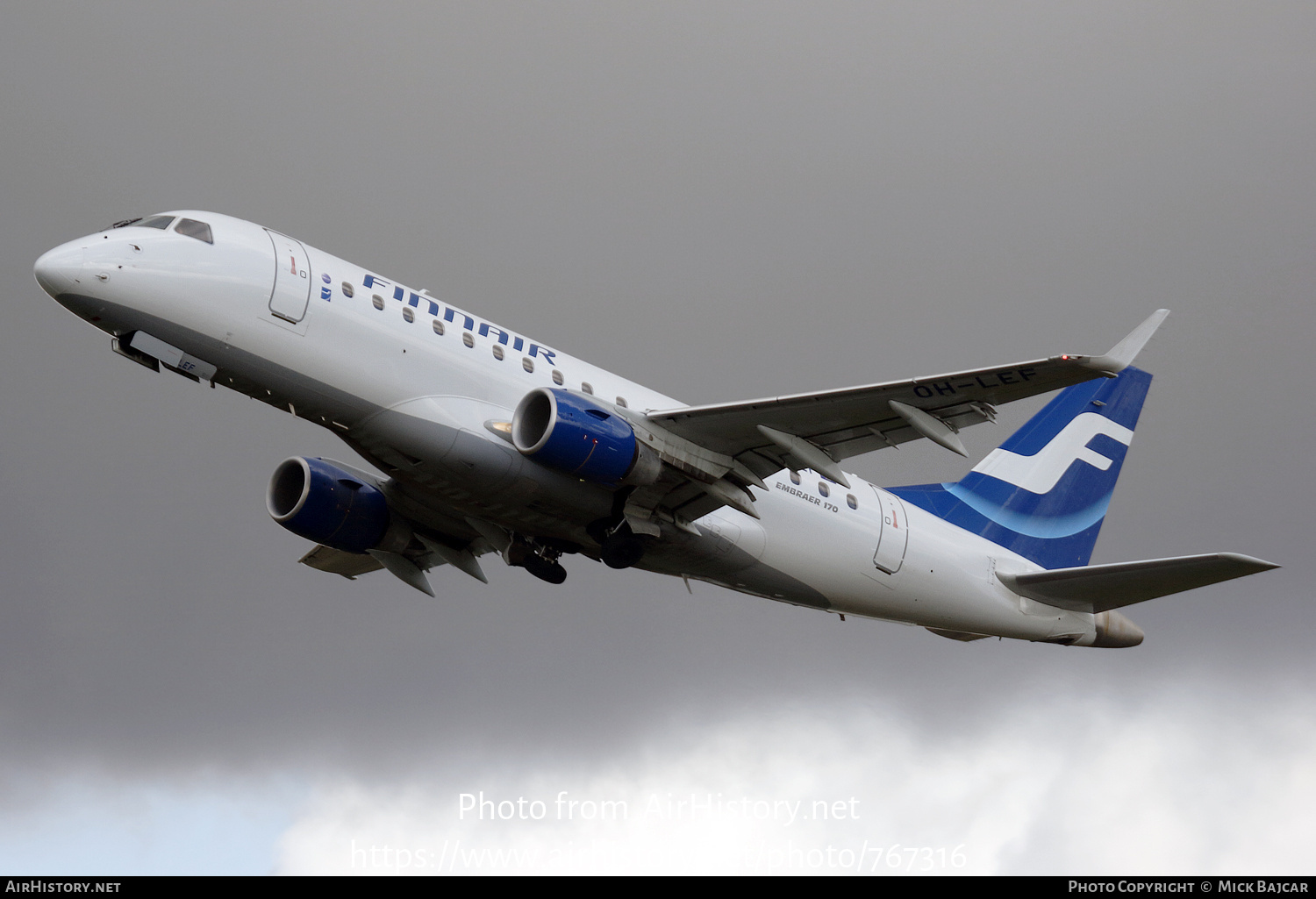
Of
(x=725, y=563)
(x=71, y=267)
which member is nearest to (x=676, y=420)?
(x=725, y=563)

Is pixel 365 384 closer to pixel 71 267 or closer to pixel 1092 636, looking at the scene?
pixel 71 267

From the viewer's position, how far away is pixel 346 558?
3684cm

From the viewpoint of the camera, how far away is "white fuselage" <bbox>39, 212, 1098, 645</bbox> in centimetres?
2552

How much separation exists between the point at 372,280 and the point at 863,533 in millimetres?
12946

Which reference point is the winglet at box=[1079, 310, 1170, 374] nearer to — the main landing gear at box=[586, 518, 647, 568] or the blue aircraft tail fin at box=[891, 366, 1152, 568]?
the blue aircraft tail fin at box=[891, 366, 1152, 568]

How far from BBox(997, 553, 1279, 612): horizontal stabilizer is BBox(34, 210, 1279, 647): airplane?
0.21 ft

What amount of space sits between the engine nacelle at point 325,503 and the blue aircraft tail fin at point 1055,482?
1349cm

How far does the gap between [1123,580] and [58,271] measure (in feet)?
80.6

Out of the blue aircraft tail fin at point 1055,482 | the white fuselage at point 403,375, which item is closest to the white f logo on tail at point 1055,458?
the blue aircraft tail fin at point 1055,482

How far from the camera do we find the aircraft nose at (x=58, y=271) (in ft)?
81.5

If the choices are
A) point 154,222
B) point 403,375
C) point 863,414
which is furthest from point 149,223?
point 863,414

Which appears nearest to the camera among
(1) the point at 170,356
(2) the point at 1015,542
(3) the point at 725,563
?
(1) the point at 170,356

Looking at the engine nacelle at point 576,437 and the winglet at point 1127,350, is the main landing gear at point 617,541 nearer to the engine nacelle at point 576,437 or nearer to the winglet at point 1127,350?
the engine nacelle at point 576,437
